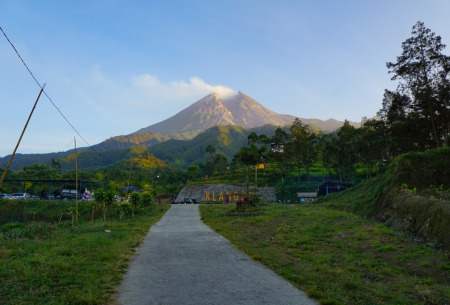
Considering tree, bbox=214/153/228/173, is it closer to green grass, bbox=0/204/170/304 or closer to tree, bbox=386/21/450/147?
tree, bbox=386/21/450/147

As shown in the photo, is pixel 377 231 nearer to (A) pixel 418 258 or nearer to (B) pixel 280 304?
(A) pixel 418 258

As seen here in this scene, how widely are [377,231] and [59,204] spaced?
155 ft

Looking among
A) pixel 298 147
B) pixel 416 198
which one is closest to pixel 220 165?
pixel 298 147

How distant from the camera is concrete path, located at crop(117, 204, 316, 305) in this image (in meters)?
6.15

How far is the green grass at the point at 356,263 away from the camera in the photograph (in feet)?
22.2

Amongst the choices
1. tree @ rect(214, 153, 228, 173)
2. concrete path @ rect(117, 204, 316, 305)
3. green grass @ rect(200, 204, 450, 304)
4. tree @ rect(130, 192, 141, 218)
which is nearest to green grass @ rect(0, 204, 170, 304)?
concrete path @ rect(117, 204, 316, 305)

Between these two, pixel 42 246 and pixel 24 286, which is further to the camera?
pixel 42 246

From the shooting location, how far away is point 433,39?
2611cm

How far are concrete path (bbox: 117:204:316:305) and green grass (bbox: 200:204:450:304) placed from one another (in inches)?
26.5

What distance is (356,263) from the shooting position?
988cm

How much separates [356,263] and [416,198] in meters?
6.52

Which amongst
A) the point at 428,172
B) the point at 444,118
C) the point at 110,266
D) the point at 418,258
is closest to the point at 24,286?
the point at 110,266

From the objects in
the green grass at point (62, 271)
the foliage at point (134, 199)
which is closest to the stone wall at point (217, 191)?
the foliage at point (134, 199)

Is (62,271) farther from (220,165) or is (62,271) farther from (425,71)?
(220,165)
